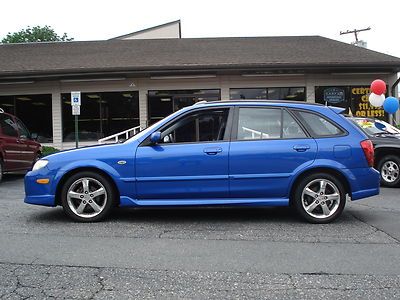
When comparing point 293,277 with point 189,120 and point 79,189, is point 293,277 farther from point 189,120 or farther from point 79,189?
point 79,189

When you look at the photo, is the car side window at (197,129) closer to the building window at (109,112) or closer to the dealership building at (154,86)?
the dealership building at (154,86)

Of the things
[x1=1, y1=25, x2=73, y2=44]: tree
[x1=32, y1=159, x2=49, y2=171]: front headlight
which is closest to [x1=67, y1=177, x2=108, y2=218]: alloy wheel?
[x1=32, y1=159, x2=49, y2=171]: front headlight

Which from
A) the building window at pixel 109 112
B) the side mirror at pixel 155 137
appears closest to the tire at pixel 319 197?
the side mirror at pixel 155 137

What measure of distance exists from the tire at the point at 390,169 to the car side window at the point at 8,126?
29.0 ft

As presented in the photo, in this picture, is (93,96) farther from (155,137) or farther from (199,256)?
(199,256)

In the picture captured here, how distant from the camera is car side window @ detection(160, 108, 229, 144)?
20.9ft

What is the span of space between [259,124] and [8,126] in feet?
25.3

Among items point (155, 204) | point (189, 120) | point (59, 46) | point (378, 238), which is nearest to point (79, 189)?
point (155, 204)

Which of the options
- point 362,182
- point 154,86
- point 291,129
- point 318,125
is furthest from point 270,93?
point 362,182

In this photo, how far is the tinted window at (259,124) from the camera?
638 cm

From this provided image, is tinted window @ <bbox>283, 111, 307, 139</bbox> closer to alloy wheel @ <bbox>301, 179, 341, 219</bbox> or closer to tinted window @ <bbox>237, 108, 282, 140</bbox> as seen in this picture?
tinted window @ <bbox>237, 108, 282, 140</bbox>

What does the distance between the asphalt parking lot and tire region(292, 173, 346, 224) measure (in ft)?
0.50

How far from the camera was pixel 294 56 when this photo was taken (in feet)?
59.4

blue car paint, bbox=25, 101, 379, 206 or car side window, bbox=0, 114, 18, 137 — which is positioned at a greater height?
car side window, bbox=0, 114, 18, 137
